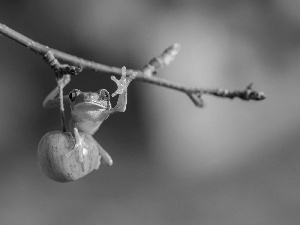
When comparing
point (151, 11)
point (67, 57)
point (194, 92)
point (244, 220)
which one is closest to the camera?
point (67, 57)

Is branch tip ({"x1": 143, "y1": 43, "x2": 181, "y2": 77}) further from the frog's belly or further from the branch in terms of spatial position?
the frog's belly

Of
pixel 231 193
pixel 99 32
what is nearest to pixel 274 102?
pixel 231 193

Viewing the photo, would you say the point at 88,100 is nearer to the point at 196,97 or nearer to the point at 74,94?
the point at 74,94

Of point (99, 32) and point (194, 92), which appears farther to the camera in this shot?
point (99, 32)

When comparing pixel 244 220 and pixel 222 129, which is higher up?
pixel 222 129

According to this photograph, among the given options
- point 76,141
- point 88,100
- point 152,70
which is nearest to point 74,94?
point 88,100

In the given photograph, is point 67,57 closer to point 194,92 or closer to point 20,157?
point 194,92

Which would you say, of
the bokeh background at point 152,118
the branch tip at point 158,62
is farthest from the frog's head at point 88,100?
the bokeh background at point 152,118
